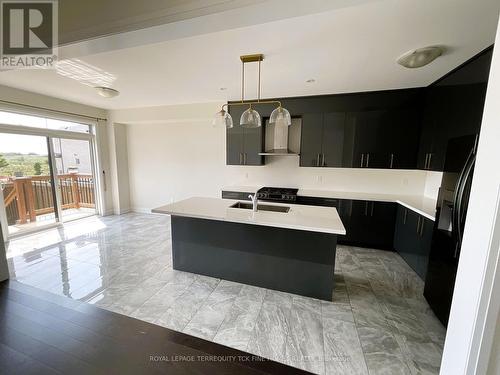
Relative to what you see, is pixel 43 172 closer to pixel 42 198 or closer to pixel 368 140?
pixel 42 198

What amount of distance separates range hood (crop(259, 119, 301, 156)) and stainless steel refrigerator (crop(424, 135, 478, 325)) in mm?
2428

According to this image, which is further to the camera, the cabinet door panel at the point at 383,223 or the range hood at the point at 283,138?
the range hood at the point at 283,138

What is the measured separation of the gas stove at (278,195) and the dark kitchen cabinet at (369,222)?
33.3 inches

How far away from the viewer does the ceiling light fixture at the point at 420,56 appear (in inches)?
82.0

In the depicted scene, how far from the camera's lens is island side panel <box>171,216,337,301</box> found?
2291 millimetres

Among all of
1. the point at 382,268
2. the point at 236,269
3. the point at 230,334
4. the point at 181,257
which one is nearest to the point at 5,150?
the point at 181,257

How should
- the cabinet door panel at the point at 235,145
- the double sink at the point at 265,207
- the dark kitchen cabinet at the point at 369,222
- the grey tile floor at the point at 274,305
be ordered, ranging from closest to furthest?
the grey tile floor at the point at 274,305
the double sink at the point at 265,207
the dark kitchen cabinet at the point at 369,222
the cabinet door panel at the point at 235,145

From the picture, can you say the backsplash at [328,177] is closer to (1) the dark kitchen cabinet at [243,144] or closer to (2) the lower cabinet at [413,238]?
(1) the dark kitchen cabinet at [243,144]

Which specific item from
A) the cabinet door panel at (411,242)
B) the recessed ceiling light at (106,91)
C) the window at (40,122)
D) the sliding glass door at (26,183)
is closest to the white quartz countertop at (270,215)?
the cabinet door panel at (411,242)

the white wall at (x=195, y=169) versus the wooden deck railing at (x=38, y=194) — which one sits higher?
the white wall at (x=195, y=169)

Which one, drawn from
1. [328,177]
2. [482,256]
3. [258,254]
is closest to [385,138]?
[328,177]

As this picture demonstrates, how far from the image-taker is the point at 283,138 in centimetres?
426

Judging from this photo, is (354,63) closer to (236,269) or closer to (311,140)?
(311,140)

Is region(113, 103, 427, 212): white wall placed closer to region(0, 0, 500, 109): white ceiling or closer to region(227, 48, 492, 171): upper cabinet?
region(227, 48, 492, 171): upper cabinet
